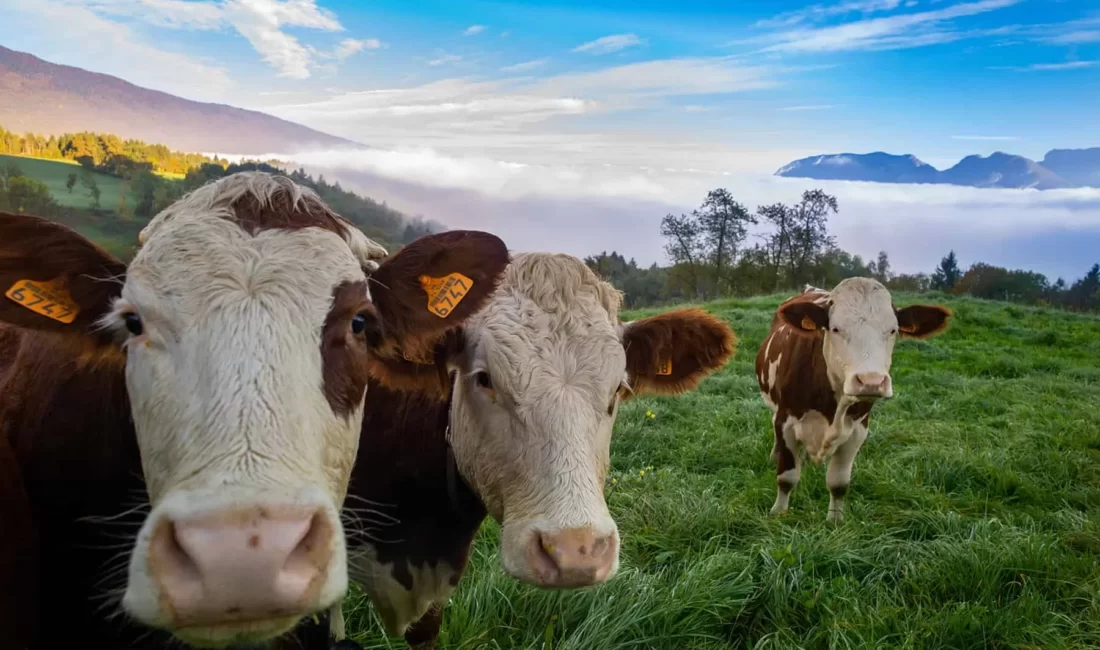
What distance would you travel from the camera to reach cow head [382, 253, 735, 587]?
83.0 inches

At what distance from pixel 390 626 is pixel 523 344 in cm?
174

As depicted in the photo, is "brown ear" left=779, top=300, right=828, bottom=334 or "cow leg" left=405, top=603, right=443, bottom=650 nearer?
"cow leg" left=405, top=603, right=443, bottom=650

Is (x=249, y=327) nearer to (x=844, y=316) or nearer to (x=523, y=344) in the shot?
(x=523, y=344)

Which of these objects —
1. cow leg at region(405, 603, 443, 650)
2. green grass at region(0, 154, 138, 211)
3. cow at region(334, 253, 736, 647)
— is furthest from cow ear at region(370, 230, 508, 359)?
green grass at region(0, 154, 138, 211)

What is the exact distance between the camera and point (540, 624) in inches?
138

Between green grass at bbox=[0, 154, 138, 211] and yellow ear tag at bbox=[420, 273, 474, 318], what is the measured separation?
751 cm

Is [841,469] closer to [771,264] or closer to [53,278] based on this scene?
[53,278]

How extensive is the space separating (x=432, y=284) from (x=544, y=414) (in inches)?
23.5

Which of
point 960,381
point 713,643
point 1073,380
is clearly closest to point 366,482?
point 713,643

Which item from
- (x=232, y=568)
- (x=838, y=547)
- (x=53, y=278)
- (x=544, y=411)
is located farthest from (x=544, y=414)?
(x=838, y=547)

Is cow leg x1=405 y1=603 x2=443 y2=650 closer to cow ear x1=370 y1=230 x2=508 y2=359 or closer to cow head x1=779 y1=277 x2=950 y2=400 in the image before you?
cow ear x1=370 y1=230 x2=508 y2=359

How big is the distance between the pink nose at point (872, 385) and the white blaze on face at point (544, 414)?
3.42 meters

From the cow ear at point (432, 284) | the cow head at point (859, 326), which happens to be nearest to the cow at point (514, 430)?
the cow ear at point (432, 284)

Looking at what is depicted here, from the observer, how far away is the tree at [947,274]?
28.9 metres
